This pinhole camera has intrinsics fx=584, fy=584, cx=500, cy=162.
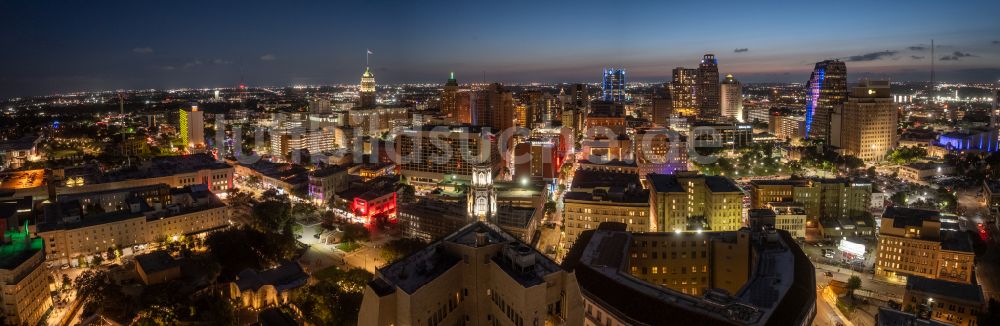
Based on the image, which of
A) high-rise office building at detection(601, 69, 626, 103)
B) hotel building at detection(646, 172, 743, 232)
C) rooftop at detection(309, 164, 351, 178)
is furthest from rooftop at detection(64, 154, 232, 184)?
high-rise office building at detection(601, 69, 626, 103)

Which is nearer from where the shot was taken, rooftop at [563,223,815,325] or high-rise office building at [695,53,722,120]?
rooftop at [563,223,815,325]

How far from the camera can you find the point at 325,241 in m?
19.4

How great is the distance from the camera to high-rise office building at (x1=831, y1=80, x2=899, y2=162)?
36562 mm

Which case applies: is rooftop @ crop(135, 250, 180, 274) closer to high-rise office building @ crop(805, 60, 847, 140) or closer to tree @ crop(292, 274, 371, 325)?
tree @ crop(292, 274, 371, 325)

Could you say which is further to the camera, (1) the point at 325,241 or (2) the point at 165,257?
(1) the point at 325,241

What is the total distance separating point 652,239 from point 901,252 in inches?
301

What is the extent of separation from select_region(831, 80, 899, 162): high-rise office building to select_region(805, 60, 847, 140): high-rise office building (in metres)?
5.82

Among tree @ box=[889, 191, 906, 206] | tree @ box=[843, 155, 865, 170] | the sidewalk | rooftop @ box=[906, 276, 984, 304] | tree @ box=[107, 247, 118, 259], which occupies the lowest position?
the sidewalk

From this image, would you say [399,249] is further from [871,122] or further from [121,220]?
[871,122]

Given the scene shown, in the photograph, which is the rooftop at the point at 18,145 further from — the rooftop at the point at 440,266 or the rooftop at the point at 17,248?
the rooftop at the point at 440,266

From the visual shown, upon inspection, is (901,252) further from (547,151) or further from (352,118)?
(352,118)

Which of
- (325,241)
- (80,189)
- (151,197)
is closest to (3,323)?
(325,241)

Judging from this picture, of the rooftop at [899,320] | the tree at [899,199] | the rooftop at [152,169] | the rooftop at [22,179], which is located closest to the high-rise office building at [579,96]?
the tree at [899,199]

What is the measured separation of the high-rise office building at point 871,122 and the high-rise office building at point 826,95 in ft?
19.1
